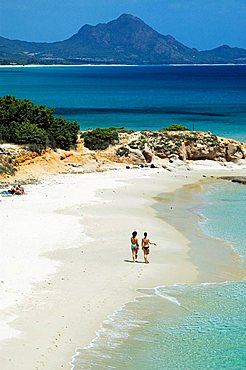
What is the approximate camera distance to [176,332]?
15188 millimetres

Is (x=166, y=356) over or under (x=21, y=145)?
under

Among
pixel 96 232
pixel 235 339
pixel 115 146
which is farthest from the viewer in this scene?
pixel 115 146

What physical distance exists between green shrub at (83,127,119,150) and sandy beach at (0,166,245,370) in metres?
10.00

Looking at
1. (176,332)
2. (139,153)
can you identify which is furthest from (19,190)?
(176,332)

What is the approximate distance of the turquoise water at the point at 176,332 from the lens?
45.0ft

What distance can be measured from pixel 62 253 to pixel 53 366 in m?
7.81

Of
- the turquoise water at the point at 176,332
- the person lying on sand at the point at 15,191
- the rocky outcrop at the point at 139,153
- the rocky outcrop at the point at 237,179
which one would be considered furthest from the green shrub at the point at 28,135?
the turquoise water at the point at 176,332

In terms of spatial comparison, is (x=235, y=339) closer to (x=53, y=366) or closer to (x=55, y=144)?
(x=53, y=366)

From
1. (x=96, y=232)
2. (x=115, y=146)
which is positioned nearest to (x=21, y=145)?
(x=115, y=146)

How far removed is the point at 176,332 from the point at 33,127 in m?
25.6

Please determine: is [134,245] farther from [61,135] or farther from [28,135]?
[61,135]

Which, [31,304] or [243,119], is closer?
[31,304]

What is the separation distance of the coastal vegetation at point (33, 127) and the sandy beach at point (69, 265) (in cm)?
574

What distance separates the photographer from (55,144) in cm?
4044
